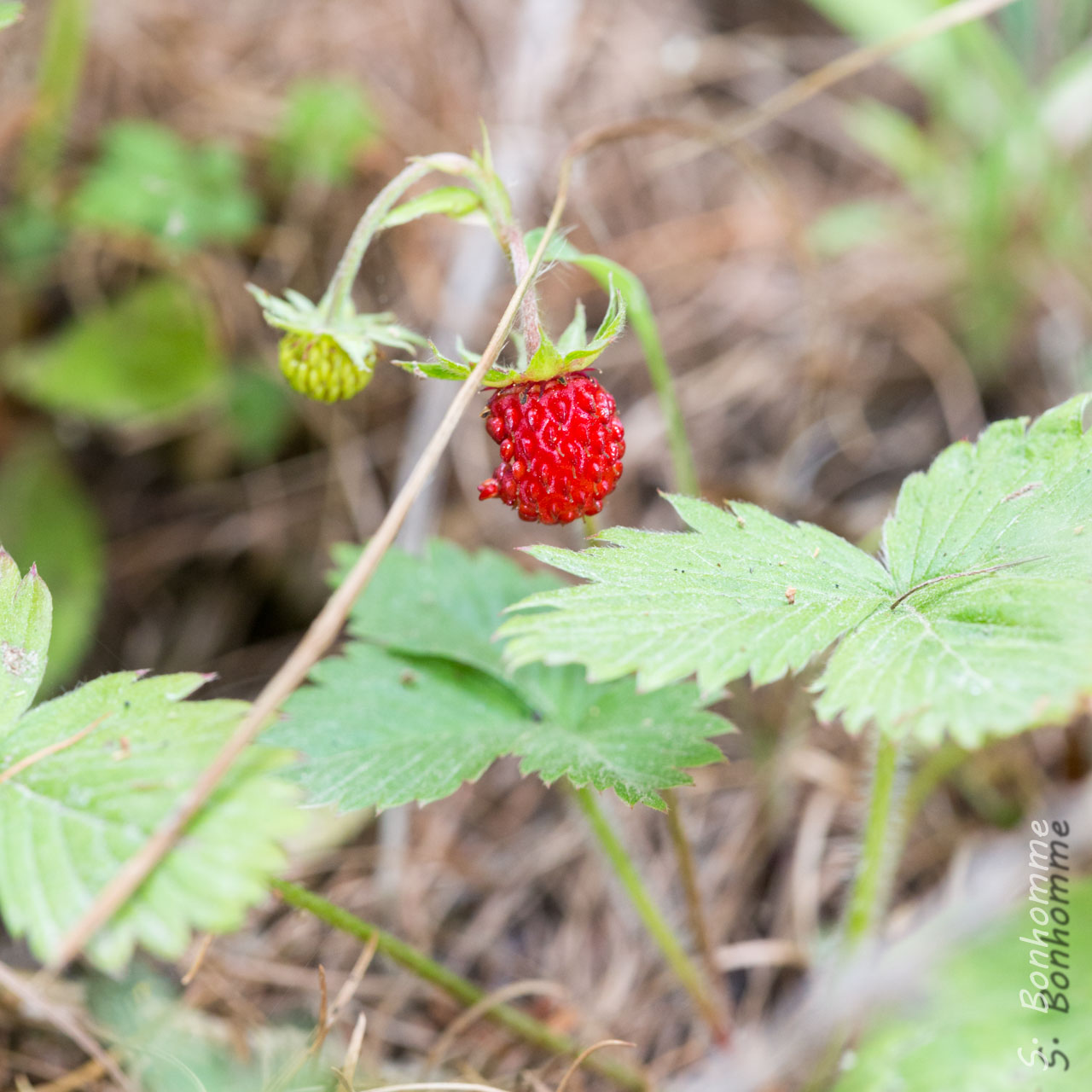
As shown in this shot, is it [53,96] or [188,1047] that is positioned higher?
[53,96]

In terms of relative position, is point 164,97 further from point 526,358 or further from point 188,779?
point 188,779

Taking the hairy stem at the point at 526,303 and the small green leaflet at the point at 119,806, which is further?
the hairy stem at the point at 526,303

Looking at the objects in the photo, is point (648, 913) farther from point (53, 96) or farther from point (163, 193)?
point (53, 96)

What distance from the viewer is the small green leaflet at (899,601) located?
0.85 metres

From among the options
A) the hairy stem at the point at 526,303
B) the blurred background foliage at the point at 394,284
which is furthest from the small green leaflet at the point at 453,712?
the blurred background foliage at the point at 394,284

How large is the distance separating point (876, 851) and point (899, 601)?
0.40 metres

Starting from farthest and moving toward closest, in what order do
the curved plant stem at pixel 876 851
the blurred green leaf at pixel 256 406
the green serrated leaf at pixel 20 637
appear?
the blurred green leaf at pixel 256 406 < the curved plant stem at pixel 876 851 < the green serrated leaf at pixel 20 637

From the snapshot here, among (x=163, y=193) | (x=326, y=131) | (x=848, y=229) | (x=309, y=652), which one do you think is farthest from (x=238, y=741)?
(x=848, y=229)

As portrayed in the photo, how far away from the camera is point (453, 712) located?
1.26 meters

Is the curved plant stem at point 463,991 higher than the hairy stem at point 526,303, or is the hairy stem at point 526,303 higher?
the hairy stem at point 526,303

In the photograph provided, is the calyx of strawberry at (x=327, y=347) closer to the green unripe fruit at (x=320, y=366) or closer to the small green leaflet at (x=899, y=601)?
the green unripe fruit at (x=320, y=366)

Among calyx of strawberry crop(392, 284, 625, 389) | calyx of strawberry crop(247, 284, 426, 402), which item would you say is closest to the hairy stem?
calyx of strawberry crop(392, 284, 625, 389)

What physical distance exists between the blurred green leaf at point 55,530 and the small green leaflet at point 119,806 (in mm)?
1277

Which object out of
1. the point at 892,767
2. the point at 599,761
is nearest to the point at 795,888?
the point at 892,767
